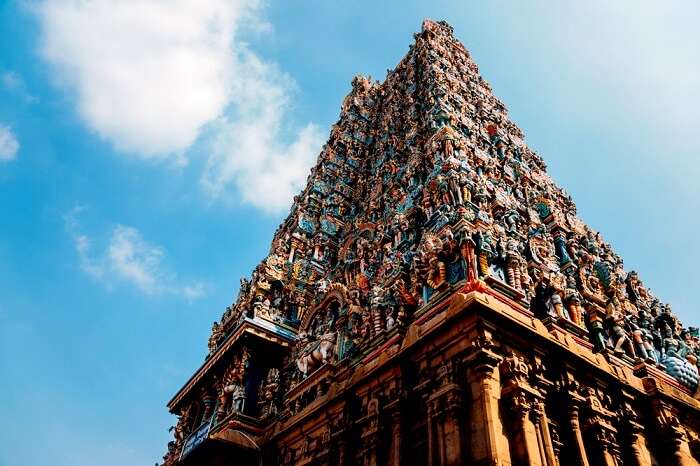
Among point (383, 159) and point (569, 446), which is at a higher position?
point (383, 159)

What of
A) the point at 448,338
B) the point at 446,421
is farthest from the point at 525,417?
the point at 448,338

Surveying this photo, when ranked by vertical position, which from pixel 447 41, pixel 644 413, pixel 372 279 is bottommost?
pixel 644 413

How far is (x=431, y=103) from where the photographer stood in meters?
18.5

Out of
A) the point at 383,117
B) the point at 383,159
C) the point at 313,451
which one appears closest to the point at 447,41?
the point at 383,117

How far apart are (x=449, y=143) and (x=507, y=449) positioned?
380 inches

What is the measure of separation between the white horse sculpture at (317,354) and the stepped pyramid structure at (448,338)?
0.20ft

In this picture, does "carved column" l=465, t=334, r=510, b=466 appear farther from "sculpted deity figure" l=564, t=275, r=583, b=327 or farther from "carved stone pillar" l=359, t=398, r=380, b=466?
"sculpted deity figure" l=564, t=275, r=583, b=327

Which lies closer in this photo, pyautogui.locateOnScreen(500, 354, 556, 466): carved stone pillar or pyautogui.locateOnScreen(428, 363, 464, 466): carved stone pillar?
pyautogui.locateOnScreen(500, 354, 556, 466): carved stone pillar

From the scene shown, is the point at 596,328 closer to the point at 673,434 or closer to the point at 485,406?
the point at 673,434

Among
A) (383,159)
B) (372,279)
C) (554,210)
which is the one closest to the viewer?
(372,279)

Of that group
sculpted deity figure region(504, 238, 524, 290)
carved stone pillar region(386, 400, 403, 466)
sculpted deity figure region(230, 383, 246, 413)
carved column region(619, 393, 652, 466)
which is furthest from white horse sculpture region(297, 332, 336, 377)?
carved column region(619, 393, 652, 466)

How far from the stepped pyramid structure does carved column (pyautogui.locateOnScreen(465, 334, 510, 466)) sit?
2 centimetres

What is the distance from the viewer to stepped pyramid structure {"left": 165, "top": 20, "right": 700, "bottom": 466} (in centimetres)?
820

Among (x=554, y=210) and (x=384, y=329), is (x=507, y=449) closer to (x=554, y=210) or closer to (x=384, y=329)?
(x=384, y=329)
